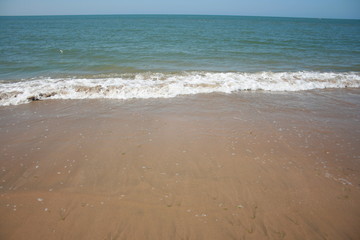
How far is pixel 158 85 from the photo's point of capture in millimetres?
9117

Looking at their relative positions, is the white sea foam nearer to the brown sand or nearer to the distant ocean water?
the distant ocean water

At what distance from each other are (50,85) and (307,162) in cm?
1016

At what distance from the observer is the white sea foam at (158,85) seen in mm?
7996

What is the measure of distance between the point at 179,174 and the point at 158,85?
6042 millimetres

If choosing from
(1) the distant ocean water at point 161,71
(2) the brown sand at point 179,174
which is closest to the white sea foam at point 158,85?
(1) the distant ocean water at point 161,71

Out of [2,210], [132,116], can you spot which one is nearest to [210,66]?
[132,116]

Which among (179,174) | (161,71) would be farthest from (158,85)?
(179,174)

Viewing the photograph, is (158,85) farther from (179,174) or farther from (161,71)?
(179,174)

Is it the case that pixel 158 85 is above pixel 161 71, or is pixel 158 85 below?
below

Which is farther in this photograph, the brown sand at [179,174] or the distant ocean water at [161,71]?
the distant ocean water at [161,71]

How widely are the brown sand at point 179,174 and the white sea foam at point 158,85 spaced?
1645 millimetres

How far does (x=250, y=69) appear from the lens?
1258cm

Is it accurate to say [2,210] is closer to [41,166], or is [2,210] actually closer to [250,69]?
[41,166]

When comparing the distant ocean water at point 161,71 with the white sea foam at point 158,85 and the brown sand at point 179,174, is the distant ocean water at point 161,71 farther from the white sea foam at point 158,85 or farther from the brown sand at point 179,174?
the brown sand at point 179,174
